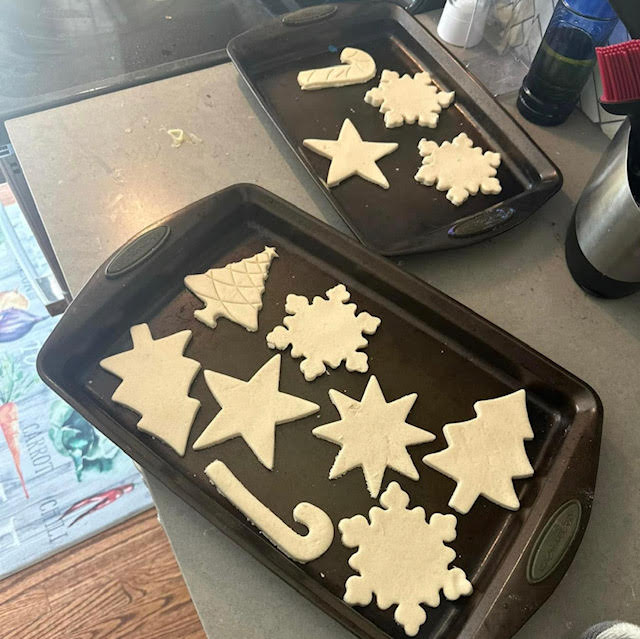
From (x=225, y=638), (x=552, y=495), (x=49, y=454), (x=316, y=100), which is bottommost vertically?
(x=49, y=454)

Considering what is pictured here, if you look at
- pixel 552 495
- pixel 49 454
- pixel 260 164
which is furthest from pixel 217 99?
pixel 49 454

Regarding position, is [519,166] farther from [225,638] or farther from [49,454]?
[49,454]

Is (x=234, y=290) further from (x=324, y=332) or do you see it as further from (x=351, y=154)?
(x=351, y=154)

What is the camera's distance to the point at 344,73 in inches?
37.8

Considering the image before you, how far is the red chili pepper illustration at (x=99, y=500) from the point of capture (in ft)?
4.37

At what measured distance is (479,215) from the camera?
2.71ft

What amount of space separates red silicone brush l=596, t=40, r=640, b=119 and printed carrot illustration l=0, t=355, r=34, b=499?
1355 millimetres

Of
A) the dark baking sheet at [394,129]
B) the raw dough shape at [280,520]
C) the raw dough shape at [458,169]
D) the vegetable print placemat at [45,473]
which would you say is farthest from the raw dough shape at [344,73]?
the vegetable print placemat at [45,473]

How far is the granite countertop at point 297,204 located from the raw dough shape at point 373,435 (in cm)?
14

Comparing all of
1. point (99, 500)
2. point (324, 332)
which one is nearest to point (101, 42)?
point (324, 332)

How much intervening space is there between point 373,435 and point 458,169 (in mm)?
426

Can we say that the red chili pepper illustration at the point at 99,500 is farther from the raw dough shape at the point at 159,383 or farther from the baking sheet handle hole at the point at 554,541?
the baking sheet handle hole at the point at 554,541

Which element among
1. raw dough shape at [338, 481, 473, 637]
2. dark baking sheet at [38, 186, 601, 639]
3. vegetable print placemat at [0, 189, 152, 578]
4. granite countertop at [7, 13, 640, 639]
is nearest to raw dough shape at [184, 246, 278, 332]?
dark baking sheet at [38, 186, 601, 639]

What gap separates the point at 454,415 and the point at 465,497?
96 millimetres
